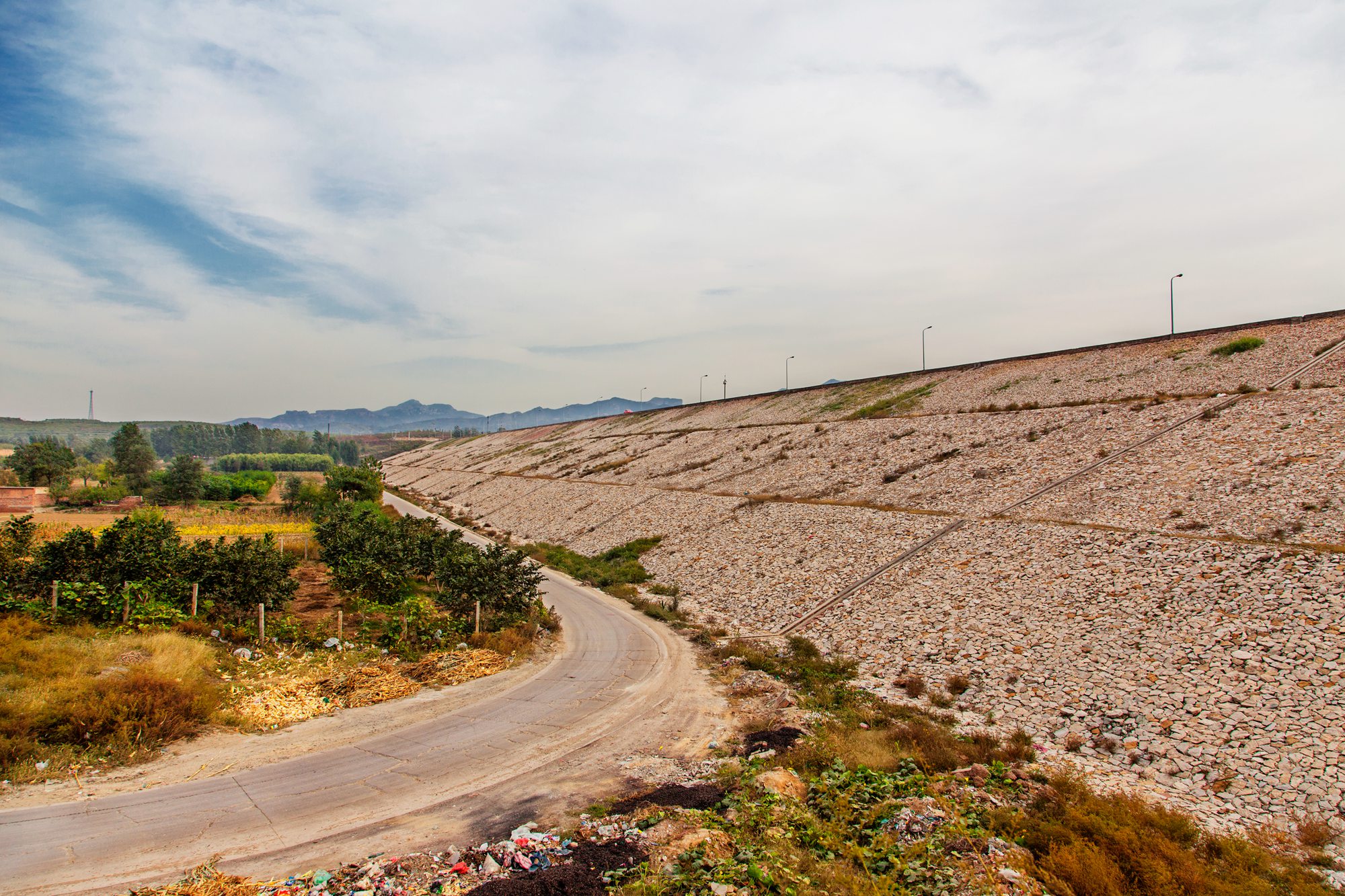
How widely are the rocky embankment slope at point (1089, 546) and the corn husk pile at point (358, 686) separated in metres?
11.3

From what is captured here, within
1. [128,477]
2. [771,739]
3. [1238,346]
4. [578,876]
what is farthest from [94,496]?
[1238,346]

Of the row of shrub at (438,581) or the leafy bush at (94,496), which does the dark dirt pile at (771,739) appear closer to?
the row of shrub at (438,581)

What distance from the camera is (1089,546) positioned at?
2286 cm

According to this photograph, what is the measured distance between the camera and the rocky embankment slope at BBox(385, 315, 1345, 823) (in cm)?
1405

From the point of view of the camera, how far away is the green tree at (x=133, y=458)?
3568 inches

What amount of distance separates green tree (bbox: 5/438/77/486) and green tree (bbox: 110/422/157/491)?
6.11 meters

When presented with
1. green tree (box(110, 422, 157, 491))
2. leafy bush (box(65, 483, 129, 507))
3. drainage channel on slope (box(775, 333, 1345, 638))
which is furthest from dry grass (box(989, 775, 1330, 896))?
green tree (box(110, 422, 157, 491))

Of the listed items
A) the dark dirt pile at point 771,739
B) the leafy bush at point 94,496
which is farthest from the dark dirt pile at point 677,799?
the leafy bush at point 94,496

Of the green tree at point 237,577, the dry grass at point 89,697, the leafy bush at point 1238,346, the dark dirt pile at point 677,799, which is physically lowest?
the dark dirt pile at point 677,799

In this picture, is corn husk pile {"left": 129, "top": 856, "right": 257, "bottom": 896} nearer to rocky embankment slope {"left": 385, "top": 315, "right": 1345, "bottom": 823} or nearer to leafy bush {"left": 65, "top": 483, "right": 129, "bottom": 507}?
rocky embankment slope {"left": 385, "top": 315, "right": 1345, "bottom": 823}

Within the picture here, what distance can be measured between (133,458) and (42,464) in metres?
11.7

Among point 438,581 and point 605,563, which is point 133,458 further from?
point 438,581

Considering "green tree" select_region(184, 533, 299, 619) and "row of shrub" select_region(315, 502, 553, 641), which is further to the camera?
"row of shrub" select_region(315, 502, 553, 641)

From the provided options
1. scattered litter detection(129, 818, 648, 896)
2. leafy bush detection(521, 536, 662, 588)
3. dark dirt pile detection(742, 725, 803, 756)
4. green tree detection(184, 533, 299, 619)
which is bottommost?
leafy bush detection(521, 536, 662, 588)
